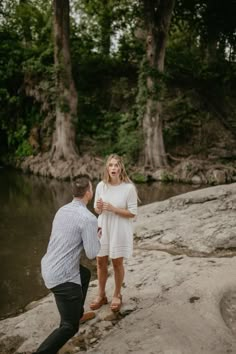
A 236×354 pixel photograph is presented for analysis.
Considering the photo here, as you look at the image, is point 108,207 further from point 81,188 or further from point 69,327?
point 69,327

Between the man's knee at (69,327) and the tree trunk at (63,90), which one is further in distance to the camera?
the tree trunk at (63,90)

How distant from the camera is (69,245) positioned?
3350 mm

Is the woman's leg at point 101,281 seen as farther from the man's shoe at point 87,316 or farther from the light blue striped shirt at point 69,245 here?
the light blue striped shirt at point 69,245

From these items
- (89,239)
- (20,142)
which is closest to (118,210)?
(89,239)

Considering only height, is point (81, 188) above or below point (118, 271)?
above

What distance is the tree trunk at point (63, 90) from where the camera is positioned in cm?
1634

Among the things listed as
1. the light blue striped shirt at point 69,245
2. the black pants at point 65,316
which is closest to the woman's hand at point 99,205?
the light blue striped shirt at point 69,245

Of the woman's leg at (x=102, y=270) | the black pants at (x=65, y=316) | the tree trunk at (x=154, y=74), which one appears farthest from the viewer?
the tree trunk at (x=154, y=74)

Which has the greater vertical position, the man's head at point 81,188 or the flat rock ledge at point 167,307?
the man's head at point 81,188

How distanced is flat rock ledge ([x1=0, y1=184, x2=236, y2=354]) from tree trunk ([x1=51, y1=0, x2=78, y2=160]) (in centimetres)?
1127

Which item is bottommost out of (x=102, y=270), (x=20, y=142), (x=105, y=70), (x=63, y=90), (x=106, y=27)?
(x=102, y=270)

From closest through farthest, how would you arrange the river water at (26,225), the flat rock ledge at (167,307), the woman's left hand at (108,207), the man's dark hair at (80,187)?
the man's dark hair at (80,187) → the flat rock ledge at (167,307) → the woman's left hand at (108,207) → the river water at (26,225)

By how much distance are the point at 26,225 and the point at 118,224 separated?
549 cm

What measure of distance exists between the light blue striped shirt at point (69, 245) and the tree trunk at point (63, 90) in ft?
46.1
